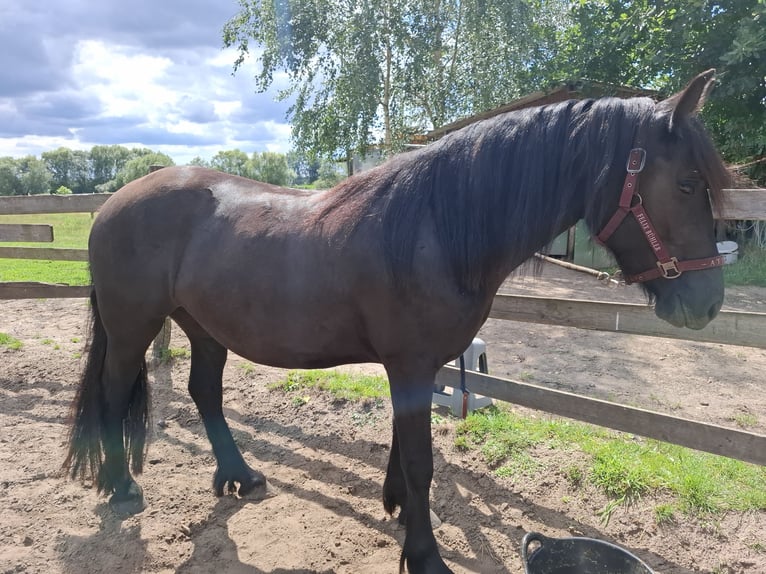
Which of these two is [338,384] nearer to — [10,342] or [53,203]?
[53,203]

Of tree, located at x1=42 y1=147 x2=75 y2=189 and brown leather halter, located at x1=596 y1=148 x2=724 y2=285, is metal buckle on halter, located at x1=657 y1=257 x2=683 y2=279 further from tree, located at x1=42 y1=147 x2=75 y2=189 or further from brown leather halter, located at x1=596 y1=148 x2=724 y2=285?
tree, located at x1=42 y1=147 x2=75 y2=189

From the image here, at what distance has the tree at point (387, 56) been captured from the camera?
13.5 m

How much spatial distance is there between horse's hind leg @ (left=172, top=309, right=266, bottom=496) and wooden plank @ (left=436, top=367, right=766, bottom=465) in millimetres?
1546

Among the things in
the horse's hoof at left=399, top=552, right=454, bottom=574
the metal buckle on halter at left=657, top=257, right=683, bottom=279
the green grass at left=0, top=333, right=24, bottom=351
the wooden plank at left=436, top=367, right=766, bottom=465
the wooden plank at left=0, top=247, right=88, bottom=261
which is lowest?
the horse's hoof at left=399, top=552, right=454, bottom=574

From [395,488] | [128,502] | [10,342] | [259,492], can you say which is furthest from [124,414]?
[10,342]

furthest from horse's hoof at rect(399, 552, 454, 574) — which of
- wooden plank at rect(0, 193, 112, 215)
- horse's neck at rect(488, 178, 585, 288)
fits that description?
wooden plank at rect(0, 193, 112, 215)

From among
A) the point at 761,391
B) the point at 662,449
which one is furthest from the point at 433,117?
the point at 662,449

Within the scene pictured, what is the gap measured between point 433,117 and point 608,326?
548 inches

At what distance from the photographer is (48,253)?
17.2 feet

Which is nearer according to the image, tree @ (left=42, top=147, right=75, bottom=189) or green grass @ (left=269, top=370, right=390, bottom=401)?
green grass @ (left=269, top=370, right=390, bottom=401)

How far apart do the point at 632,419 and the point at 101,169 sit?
91.7m

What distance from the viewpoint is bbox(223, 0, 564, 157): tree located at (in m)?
13.5

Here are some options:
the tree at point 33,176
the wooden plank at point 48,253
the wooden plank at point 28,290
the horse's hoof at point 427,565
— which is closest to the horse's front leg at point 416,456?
the horse's hoof at point 427,565

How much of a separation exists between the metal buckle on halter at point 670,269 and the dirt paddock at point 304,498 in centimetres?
154
